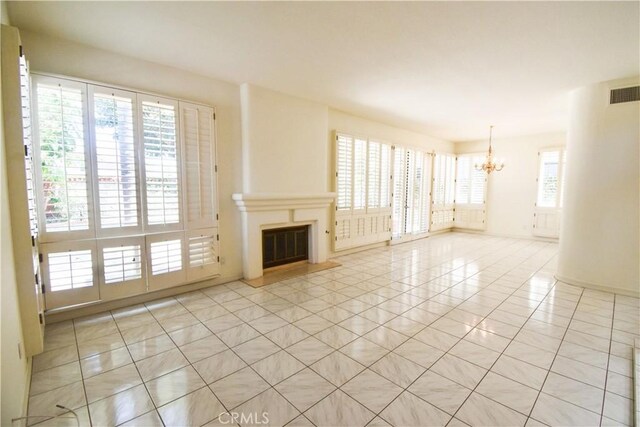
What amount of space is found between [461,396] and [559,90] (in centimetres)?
438

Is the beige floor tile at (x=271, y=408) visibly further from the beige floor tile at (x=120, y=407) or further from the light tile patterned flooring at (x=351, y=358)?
the beige floor tile at (x=120, y=407)

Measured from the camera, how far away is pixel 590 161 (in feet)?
12.5

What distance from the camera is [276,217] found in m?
4.41

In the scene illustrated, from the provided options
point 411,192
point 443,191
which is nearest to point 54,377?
point 411,192

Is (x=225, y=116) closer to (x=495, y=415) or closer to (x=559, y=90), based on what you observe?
(x=495, y=415)

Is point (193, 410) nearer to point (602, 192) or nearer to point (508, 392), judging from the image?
point (508, 392)

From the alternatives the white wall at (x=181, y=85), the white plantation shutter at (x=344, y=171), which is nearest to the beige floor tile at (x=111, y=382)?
the white wall at (x=181, y=85)

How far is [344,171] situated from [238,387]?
4.14m

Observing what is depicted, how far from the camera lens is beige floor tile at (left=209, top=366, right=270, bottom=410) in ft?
6.12

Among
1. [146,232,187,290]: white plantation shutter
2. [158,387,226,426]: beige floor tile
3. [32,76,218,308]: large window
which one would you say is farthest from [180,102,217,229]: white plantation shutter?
[158,387,226,426]: beige floor tile

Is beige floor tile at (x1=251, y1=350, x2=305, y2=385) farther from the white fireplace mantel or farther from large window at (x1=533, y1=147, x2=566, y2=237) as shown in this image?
large window at (x1=533, y1=147, x2=566, y2=237)

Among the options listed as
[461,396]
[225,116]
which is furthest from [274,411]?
[225,116]

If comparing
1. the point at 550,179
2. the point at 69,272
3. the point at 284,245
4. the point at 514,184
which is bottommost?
the point at 284,245

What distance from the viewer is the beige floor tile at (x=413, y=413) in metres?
1.68
